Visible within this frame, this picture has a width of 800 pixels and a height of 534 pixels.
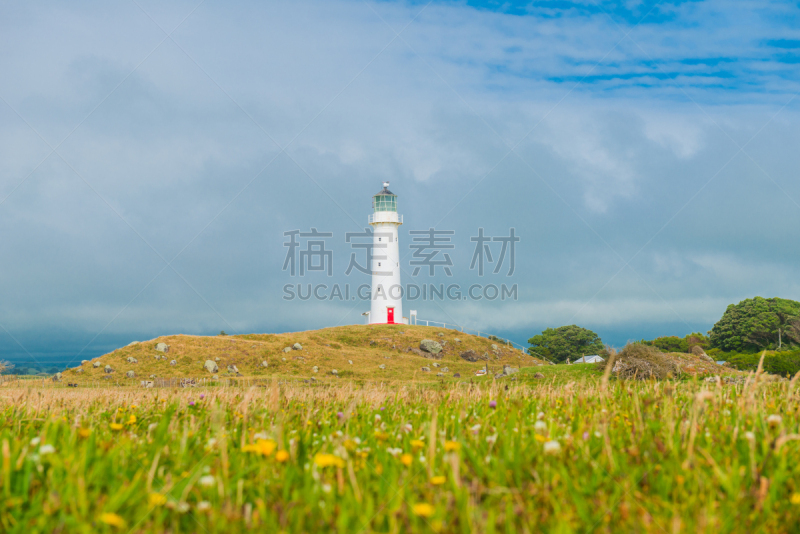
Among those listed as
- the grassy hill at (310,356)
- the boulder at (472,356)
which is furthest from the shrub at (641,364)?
the boulder at (472,356)

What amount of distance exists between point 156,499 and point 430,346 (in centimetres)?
5236

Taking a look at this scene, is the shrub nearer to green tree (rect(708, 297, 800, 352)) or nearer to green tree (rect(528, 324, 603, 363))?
green tree (rect(708, 297, 800, 352))

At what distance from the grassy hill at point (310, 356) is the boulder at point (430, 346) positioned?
3.08 feet

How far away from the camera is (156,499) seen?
304 cm

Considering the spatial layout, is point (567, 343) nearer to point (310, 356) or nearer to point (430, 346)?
point (430, 346)

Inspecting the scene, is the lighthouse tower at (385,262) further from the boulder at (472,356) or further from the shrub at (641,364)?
the shrub at (641,364)

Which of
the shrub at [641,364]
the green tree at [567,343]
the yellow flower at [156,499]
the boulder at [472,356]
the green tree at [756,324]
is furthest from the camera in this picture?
the green tree at [567,343]

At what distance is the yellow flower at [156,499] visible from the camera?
3.01 m

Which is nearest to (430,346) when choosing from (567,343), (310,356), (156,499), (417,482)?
(310,356)

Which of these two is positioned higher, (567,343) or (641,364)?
(567,343)

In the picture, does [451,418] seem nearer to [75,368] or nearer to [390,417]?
[390,417]

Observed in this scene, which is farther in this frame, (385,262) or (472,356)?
(385,262)

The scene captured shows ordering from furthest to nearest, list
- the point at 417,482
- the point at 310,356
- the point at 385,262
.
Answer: the point at 385,262
the point at 310,356
the point at 417,482

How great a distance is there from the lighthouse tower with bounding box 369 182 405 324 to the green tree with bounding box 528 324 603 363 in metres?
19.3
